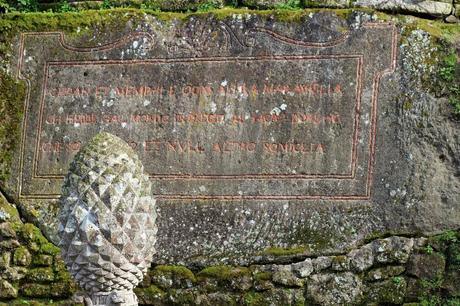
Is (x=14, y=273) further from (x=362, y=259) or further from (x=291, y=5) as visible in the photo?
(x=291, y=5)

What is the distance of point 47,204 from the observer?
7996 mm

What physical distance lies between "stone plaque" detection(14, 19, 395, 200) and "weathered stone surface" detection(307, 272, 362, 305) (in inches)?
26.2

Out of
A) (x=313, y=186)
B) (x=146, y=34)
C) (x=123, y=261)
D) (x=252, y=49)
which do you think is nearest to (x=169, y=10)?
(x=146, y=34)

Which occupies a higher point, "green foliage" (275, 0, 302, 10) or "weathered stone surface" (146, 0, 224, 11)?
"green foliage" (275, 0, 302, 10)

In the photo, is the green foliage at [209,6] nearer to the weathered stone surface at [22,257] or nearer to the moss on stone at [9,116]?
the moss on stone at [9,116]

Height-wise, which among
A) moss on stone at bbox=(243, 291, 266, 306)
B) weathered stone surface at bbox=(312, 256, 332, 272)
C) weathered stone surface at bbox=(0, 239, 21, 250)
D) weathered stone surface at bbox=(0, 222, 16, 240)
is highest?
weathered stone surface at bbox=(312, 256, 332, 272)

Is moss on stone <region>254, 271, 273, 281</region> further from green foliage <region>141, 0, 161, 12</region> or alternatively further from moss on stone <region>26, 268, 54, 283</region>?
green foliage <region>141, 0, 161, 12</region>

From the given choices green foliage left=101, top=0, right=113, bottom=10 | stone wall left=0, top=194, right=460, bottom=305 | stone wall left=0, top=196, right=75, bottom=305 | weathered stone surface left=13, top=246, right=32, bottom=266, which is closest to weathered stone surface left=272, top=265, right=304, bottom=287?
stone wall left=0, top=194, right=460, bottom=305

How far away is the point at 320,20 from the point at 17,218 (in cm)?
318

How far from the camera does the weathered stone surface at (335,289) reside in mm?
7250

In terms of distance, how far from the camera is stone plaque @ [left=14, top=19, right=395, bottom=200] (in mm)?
7562

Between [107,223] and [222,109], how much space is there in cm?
321

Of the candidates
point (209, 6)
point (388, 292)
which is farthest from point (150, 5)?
point (388, 292)

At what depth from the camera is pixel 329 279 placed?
24.0ft
